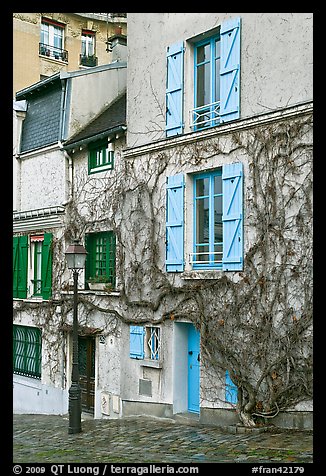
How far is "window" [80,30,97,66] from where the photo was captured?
25.0 m

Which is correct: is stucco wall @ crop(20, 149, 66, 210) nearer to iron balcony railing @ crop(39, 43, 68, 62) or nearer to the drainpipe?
the drainpipe

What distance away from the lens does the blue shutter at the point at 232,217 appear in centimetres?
1073

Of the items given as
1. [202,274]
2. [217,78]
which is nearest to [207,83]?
[217,78]

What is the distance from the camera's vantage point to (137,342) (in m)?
12.9

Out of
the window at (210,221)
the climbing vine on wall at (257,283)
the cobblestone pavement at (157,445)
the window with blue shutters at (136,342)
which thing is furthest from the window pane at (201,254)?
the cobblestone pavement at (157,445)

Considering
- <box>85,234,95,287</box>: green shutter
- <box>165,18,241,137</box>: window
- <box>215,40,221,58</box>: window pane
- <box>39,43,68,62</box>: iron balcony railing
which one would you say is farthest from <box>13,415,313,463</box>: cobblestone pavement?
<box>39,43,68,62</box>: iron balcony railing

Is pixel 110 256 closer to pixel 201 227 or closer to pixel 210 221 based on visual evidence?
pixel 201 227

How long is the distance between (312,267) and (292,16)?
3.99 metres

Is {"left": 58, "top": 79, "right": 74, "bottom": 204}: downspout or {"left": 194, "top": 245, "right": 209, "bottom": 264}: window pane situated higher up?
{"left": 58, "top": 79, "right": 74, "bottom": 204}: downspout

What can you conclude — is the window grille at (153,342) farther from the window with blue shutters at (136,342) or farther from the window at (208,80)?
the window at (208,80)

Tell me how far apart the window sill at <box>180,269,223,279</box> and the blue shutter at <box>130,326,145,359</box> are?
175cm

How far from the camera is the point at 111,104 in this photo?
1612 centimetres
